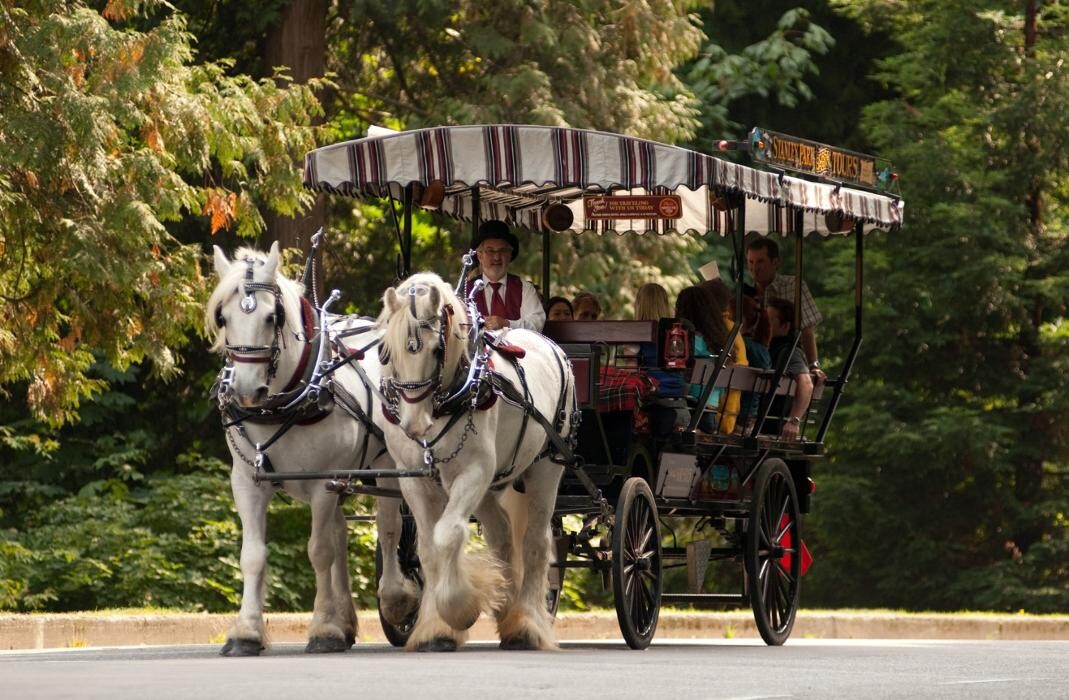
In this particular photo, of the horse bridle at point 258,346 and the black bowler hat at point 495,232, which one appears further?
the black bowler hat at point 495,232

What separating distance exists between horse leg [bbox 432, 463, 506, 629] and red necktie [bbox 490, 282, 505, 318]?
70.8 inches

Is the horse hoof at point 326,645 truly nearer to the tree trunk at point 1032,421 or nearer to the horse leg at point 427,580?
the horse leg at point 427,580

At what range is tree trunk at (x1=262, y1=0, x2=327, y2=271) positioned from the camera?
2316 cm

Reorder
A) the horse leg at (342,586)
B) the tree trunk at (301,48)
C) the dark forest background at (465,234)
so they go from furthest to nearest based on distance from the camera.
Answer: the tree trunk at (301,48)
the dark forest background at (465,234)
the horse leg at (342,586)

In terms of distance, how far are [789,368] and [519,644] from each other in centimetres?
348

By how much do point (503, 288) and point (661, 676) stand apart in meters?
3.90

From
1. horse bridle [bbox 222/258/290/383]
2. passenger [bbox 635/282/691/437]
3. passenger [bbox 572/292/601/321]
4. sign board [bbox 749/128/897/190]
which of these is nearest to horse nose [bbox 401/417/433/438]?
horse bridle [bbox 222/258/290/383]

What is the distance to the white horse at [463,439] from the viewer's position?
12062 mm

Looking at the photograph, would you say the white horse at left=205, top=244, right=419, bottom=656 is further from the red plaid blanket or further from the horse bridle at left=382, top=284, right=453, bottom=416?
the red plaid blanket

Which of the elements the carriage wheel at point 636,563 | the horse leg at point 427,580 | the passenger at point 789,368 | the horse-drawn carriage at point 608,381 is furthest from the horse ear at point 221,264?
the passenger at point 789,368

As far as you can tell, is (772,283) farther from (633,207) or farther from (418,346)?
(418,346)

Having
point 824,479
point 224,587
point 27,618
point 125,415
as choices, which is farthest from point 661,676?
point 824,479

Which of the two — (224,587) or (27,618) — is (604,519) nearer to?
(27,618)

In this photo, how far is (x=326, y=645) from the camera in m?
12.9
